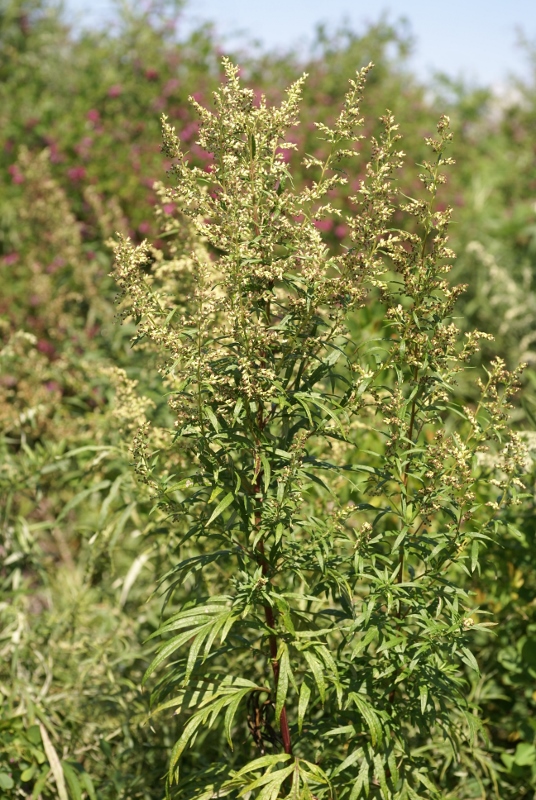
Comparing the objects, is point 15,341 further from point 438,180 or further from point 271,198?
point 438,180

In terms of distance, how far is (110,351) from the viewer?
202 inches

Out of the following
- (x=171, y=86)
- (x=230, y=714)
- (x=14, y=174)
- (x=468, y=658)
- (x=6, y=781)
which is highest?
(x=171, y=86)

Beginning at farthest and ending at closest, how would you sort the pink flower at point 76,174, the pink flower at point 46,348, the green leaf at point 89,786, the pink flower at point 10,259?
the pink flower at point 76,174
the pink flower at point 10,259
the pink flower at point 46,348
the green leaf at point 89,786

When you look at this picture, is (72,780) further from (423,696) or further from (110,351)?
(110,351)

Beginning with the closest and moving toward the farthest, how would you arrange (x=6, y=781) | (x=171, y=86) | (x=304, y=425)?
1. (x=304, y=425)
2. (x=6, y=781)
3. (x=171, y=86)

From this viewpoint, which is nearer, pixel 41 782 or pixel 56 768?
pixel 41 782

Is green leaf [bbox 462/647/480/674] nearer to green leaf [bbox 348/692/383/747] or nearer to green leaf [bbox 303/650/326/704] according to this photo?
green leaf [bbox 348/692/383/747]

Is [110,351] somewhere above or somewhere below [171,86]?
below

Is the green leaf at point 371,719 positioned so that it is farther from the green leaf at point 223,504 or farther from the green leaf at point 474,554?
the green leaf at point 223,504

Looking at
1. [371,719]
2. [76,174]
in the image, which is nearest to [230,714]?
[371,719]

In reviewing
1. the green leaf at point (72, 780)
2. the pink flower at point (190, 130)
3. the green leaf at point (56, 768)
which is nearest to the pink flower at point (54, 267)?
the pink flower at point (190, 130)

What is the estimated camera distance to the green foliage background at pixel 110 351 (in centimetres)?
365

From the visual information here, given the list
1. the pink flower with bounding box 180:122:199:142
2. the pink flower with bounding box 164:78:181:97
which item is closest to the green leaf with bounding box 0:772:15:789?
the pink flower with bounding box 180:122:199:142

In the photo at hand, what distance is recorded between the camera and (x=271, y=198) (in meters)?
2.47
